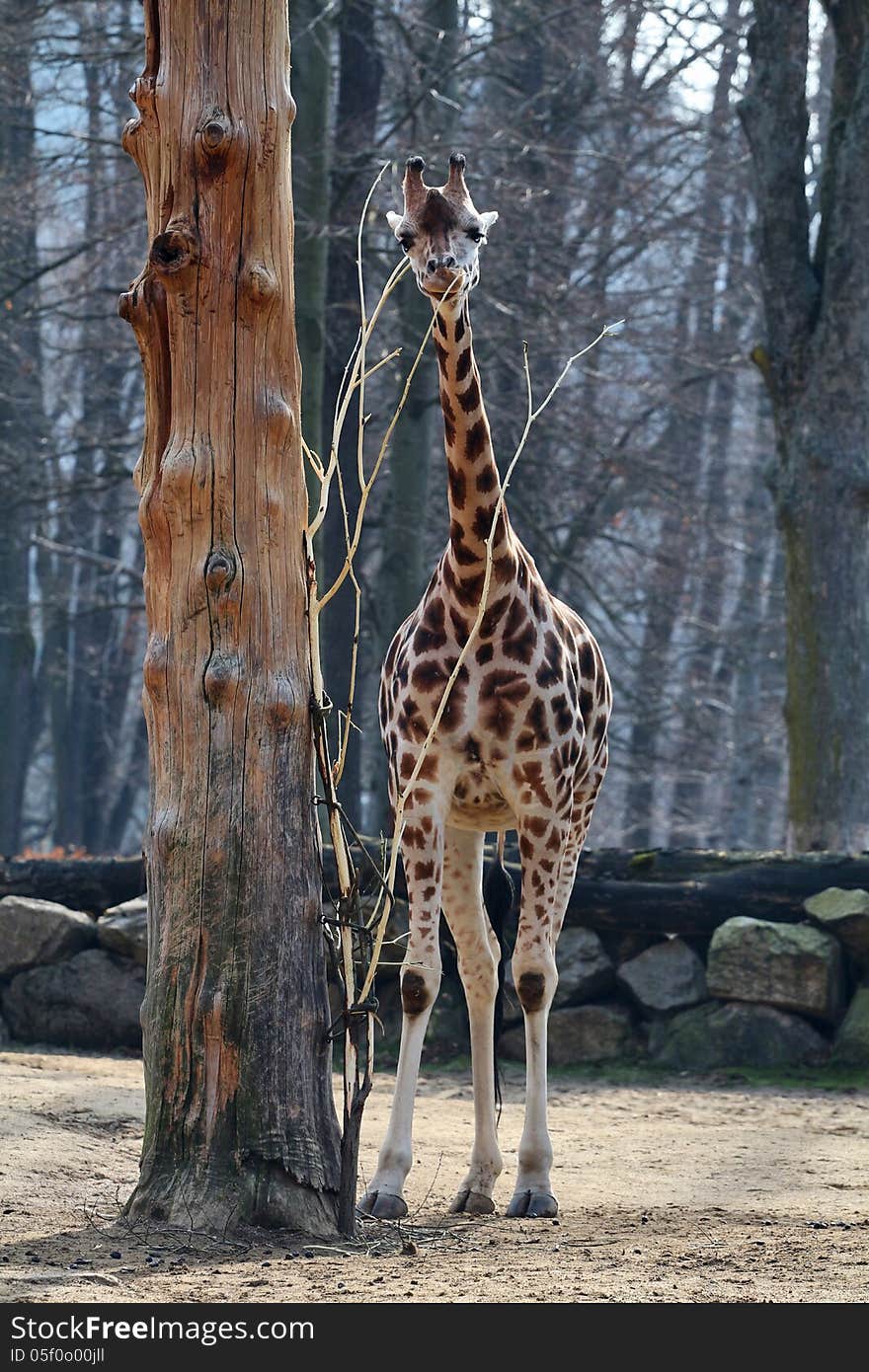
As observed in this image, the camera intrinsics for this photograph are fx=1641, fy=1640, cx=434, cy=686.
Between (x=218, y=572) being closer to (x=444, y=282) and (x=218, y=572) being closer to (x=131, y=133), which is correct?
(x=444, y=282)

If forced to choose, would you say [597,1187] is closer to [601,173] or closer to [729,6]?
[601,173]

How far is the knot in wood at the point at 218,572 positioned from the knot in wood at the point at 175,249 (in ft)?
3.01

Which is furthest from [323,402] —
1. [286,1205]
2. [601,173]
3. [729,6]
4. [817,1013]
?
[286,1205]

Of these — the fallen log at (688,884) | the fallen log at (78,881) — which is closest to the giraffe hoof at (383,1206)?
the fallen log at (688,884)

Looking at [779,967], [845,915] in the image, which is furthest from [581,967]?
[845,915]

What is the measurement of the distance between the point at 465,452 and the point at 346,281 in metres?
9.94

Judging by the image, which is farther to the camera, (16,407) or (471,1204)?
(16,407)

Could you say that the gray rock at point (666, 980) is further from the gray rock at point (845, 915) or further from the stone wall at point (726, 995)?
the gray rock at point (845, 915)

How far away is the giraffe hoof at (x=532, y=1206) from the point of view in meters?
5.74

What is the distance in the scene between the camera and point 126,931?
9852mm

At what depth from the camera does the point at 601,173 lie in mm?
18719

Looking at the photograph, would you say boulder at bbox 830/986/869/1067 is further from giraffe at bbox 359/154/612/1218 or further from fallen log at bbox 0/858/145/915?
fallen log at bbox 0/858/145/915

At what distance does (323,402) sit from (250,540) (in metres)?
11.0

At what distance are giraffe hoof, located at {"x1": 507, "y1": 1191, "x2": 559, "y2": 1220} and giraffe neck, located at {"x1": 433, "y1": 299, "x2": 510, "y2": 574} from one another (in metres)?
2.28
